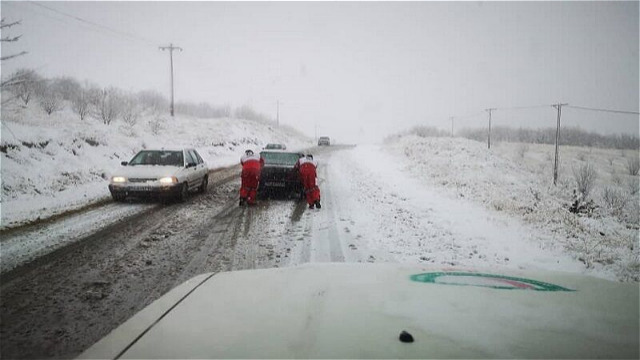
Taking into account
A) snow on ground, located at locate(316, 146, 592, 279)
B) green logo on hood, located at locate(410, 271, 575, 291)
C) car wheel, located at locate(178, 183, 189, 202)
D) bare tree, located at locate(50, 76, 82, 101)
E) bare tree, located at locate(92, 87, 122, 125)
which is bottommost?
snow on ground, located at locate(316, 146, 592, 279)

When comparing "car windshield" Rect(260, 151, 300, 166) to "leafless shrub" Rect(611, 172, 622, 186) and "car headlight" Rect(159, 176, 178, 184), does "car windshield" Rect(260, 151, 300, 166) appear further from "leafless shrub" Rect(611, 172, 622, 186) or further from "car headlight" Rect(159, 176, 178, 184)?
"leafless shrub" Rect(611, 172, 622, 186)

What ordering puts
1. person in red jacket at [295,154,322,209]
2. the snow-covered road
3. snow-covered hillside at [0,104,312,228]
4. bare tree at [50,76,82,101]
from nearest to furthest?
the snow-covered road < snow-covered hillside at [0,104,312,228] < person in red jacket at [295,154,322,209] < bare tree at [50,76,82,101]

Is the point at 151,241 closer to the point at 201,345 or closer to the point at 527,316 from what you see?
the point at 201,345

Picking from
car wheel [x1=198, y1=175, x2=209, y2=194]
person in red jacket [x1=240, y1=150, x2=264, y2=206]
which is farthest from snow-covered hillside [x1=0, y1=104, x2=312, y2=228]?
person in red jacket [x1=240, y1=150, x2=264, y2=206]

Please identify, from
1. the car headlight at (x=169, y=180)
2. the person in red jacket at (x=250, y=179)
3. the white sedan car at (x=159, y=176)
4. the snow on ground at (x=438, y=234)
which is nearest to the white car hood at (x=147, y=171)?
the white sedan car at (x=159, y=176)

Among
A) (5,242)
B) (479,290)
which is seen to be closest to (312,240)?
(479,290)

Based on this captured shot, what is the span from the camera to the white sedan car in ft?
33.9

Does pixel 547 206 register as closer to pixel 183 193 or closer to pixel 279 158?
pixel 279 158

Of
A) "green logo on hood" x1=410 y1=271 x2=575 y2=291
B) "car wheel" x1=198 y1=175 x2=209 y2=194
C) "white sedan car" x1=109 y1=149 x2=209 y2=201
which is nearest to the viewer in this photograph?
"green logo on hood" x1=410 y1=271 x2=575 y2=291

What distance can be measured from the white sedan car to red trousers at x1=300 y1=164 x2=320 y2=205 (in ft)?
12.3

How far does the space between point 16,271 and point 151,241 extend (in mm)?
2016

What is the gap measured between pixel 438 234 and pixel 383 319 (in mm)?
6195

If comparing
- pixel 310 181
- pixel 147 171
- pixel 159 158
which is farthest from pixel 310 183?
pixel 159 158

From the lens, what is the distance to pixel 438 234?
760cm
